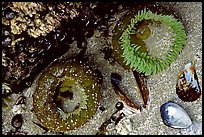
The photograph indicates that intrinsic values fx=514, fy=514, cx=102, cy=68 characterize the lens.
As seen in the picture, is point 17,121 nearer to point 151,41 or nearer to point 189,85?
point 151,41

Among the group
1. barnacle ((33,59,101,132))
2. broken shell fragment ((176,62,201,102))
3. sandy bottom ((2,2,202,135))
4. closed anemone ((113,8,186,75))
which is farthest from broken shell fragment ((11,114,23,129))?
broken shell fragment ((176,62,201,102))

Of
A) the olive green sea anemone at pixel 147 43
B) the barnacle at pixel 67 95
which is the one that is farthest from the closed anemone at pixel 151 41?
the barnacle at pixel 67 95

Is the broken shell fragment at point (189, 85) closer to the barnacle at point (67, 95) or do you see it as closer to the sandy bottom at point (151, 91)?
the sandy bottom at point (151, 91)

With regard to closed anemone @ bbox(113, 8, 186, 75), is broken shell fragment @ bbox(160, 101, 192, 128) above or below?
below

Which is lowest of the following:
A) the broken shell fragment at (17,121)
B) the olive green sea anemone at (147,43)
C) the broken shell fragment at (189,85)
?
the broken shell fragment at (189,85)

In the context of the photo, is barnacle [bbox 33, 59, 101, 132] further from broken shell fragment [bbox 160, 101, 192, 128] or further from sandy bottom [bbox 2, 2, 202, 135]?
broken shell fragment [bbox 160, 101, 192, 128]
